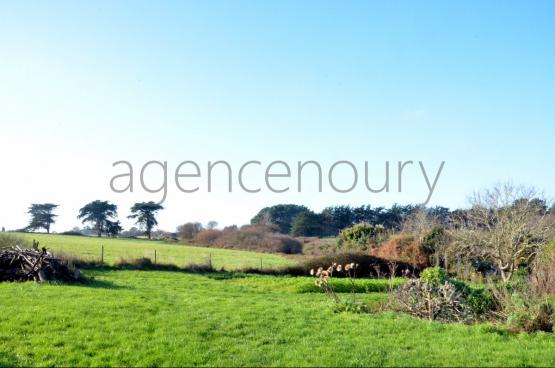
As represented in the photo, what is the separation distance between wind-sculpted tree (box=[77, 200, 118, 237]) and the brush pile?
65.2 meters

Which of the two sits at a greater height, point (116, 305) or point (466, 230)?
point (466, 230)

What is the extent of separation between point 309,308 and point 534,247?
19.1 m

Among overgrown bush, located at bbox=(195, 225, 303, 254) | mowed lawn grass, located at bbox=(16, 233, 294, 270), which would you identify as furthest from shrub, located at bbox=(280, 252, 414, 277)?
overgrown bush, located at bbox=(195, 225, 303, 254)

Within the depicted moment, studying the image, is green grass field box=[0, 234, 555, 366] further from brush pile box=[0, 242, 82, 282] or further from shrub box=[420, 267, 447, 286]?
brush pile box=[0, 242, 82, 282]

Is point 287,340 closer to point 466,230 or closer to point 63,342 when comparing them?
point 63,342

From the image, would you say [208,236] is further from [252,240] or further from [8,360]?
[8,360]

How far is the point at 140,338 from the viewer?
9.05 meters

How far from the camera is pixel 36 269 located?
1881 centimetres

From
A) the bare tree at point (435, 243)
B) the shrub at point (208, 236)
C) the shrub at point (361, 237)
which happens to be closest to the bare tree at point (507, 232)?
the bare tree at point (435, 243)

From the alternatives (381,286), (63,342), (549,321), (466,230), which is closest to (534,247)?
(466,230)

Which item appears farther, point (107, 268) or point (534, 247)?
point (107, 268)

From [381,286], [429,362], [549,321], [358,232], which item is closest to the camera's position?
[429,362]

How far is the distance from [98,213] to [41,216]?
31.5ft

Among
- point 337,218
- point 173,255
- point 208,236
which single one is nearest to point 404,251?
point 173,255
